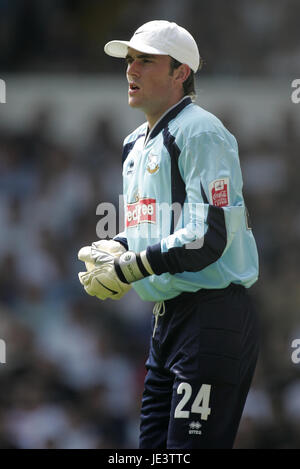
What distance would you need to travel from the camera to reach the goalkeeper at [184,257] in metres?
→ 3.50

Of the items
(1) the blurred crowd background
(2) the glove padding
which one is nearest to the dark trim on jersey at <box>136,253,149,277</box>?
(2) the glove padding

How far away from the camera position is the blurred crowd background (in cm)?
725

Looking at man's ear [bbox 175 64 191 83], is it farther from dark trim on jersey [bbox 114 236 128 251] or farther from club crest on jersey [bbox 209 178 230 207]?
dark trim on jersey [bbox 114 236 128 251]

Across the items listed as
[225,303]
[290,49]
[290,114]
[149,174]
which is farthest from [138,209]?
[290,49]

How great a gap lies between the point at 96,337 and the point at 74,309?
13.6 inches

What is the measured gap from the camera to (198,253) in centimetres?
345

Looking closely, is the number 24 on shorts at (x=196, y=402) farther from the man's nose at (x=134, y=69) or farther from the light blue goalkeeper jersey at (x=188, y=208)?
the man's nose at (x=134, y=69)

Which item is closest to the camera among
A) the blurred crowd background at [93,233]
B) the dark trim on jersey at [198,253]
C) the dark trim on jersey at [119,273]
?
the dark trim on jersey at [198,253]

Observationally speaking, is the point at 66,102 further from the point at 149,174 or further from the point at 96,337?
the point at 149,174

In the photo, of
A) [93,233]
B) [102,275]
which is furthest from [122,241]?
[93,233]

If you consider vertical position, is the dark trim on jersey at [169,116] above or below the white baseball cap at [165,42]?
below

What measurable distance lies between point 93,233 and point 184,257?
488 centimetres

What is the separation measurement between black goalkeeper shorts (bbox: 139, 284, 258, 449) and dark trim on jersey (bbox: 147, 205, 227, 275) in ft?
0.64

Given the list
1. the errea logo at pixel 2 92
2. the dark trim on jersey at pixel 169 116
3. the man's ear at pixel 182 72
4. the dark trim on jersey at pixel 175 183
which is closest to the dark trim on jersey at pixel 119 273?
the dark trim on jersey at pixel 175 183
